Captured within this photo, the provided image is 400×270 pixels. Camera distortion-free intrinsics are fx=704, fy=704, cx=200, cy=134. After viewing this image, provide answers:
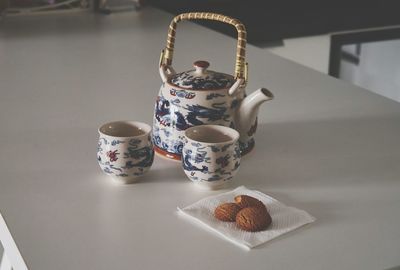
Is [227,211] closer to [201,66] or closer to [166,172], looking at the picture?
[166,172]

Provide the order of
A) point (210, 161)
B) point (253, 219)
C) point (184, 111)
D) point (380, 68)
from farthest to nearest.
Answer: point (380, 68)
point (184, 111)
point (210, 161)
point (253, 219)

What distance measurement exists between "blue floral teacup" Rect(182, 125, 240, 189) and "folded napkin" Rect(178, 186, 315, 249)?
0.03m

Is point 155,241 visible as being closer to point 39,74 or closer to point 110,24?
point 39,74

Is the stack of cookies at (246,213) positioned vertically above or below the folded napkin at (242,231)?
above

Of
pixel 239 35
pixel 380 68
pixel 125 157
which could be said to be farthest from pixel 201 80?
pixel 380 68

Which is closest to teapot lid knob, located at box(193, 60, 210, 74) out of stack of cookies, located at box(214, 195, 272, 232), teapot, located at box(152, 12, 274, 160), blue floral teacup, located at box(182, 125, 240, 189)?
teapot, located at box(152, 12, 274, 160)

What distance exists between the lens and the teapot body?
1.23 metres

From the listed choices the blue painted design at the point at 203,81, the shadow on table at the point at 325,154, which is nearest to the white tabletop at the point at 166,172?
the shadow on table at the point at 325,154

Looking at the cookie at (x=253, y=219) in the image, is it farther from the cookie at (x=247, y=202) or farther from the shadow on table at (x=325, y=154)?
the shadow on table at (x=325, y=154)

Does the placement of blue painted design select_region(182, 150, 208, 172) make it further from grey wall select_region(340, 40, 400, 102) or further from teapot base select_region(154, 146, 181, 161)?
grey wall select_region(340, 40, 400, 102)

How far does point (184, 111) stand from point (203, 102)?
1.5 inches

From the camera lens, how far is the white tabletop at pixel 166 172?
38.1 inches

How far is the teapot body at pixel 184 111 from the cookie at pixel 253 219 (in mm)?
249

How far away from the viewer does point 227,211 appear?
105 cm
